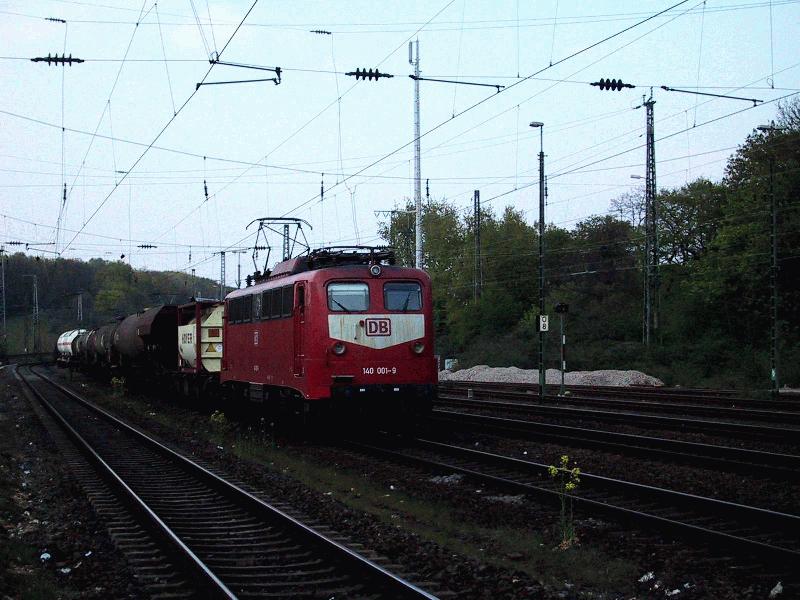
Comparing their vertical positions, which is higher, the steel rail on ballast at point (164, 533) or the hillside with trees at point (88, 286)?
the hillside with trees at point (88, 286)

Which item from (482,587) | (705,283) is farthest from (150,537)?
(705,283)

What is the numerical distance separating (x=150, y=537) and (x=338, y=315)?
311 inches

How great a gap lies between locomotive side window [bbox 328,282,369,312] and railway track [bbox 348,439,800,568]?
3649mm

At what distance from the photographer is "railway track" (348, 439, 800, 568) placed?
8352 millimetres

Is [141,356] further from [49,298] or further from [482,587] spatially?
[49,298]

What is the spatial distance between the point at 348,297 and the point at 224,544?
8.40 metres

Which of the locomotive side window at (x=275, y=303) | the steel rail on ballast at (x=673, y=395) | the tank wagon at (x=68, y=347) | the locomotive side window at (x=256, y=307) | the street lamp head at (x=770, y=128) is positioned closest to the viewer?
the locomotive side window at (x=275, y=303)

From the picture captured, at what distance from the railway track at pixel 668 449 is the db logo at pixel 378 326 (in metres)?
3.57

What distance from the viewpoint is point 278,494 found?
12.4 metres

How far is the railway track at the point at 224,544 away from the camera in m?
7.47

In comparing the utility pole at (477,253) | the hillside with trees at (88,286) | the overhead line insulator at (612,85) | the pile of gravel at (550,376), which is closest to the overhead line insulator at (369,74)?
the overhead line insulator at (612,85)

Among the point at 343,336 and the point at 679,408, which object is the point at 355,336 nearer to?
the point at 343,336

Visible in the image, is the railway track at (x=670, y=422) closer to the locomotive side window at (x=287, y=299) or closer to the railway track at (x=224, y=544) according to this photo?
the locomotive side window at (x=287, y=299)

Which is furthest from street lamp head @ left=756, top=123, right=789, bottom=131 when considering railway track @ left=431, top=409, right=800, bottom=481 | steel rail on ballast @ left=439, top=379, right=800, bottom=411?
railway track @ left=431, top=409, right=800, bottom=481
